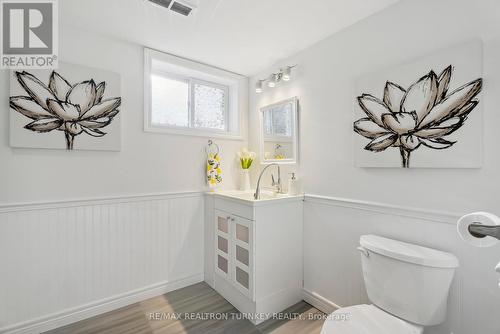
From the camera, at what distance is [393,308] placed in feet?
4.25

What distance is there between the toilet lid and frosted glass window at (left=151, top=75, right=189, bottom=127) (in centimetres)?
209

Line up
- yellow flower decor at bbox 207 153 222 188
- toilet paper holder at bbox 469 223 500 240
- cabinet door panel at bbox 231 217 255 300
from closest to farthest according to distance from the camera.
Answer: toilet paper holder at bbox 469 223 500 240 → cabinet door panel at bbox 231 217 255 300 → yellow flower decor at bbox 207 153 222 188

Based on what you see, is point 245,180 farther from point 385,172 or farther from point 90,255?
point 90,255

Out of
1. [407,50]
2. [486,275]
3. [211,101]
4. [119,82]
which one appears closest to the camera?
[486,275]

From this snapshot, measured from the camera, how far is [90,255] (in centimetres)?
186

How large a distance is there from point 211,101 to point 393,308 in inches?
95.5

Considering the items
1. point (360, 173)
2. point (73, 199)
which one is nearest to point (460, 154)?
point (360, 173)

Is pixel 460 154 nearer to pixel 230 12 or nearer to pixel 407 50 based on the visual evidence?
pixel 407 50

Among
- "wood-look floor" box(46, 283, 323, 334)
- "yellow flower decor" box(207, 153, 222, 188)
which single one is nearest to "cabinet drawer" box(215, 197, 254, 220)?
"yellow flower decor" box(207, 153, 222, 188)

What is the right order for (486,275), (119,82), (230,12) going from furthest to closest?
(119,82), (230,12), (486,275)

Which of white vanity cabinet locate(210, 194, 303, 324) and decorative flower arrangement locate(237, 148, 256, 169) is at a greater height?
decorative flower arrangement locate(237, 148, 256, 169)

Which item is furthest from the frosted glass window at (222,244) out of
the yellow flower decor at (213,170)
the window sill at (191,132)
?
the window sill at (191,132)

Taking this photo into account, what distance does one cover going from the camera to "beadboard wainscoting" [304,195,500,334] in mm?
1218

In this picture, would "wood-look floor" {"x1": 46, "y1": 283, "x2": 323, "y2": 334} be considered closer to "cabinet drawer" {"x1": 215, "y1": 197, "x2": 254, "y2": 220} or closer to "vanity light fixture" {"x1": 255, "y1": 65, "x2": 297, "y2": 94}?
"cabinet drawer" {"x1": 215, "y1": 197, "x2": 254, "y2": 220}
